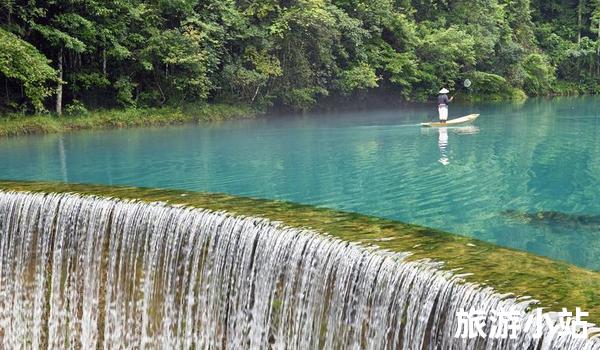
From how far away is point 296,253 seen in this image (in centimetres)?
562

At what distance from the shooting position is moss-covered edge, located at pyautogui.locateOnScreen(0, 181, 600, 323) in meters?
4.28

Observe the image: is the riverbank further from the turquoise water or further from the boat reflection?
the boat reflection

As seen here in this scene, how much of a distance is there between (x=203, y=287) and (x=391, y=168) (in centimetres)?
872

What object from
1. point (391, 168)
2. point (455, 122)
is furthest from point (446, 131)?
point (391, 168)

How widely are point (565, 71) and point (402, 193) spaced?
44.4 m

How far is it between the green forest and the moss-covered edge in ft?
48.2

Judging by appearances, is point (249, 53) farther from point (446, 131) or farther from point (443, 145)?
point (443, 145)

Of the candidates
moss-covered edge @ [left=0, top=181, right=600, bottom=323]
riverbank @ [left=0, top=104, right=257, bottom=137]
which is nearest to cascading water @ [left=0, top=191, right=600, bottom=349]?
moss-covered edge @ [left=0, top=181, right=600, bottom=323]

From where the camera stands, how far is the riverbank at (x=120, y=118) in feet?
67.8

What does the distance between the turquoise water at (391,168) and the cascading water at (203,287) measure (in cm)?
379

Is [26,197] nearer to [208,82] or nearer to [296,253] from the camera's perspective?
[296,253]

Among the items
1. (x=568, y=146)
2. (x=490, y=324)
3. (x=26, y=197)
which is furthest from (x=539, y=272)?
(x=568, y=146)

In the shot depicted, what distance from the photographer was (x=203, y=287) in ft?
20.4

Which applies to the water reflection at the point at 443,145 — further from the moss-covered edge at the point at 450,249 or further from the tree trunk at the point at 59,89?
the tree trunk at the point at 59,89
